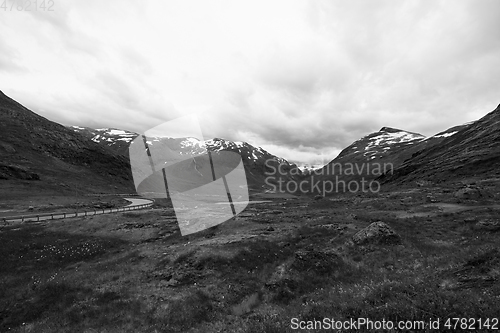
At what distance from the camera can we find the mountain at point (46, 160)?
116869 mm

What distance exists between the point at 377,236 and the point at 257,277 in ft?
45.4

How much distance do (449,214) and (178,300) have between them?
36.8m

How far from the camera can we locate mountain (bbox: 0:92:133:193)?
11687 centimetres

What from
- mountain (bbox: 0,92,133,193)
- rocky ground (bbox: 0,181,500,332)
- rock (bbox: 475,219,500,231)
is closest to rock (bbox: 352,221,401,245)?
rocky ground (bbox: 0,181,500,332)

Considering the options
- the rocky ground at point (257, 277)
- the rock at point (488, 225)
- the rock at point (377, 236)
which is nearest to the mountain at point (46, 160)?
the rocky ground at point (257, 277)

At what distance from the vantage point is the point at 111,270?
953 inches

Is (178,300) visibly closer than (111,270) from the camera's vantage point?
Yes

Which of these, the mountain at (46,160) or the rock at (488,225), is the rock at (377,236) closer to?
the rock at (488,225)

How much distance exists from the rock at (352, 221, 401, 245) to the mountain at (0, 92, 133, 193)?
133741 millimetres

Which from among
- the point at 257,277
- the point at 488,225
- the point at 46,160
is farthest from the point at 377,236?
the point at 46,160

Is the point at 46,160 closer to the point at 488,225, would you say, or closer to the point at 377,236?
the point at 377,236

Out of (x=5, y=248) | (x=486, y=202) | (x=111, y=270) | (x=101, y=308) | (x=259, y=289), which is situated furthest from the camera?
(x=486, y=202)

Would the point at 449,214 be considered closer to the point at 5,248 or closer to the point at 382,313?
the point at 382,313

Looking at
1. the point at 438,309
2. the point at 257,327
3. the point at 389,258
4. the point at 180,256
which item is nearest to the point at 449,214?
the point at 389,258
